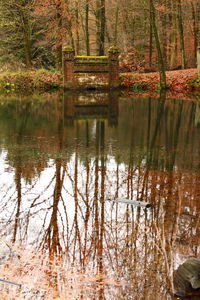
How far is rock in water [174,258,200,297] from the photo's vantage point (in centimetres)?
362

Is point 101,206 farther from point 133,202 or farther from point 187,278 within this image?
point 187,278

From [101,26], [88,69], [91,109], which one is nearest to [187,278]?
[91,109]

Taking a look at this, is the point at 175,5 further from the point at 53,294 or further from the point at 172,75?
the point at 53,294

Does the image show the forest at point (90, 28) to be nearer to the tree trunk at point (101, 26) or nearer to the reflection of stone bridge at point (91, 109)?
the tree trunk at point (101, 26)

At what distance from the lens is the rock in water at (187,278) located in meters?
3.62

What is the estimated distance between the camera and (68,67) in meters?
25.3

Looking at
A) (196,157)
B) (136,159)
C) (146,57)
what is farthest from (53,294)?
(146,57)

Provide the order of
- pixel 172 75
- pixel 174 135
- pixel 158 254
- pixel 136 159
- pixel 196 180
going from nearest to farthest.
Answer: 1. pixel 158 254
2. pixel 196 180
3. pixel 136 159
4. pixel 174 135
5. pixel 172 75

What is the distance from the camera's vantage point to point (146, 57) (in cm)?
3716

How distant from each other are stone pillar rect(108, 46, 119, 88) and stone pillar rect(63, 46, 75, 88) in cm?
237

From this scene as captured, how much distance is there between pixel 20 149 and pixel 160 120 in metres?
5.90

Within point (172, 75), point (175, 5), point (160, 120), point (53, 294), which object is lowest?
point (53, 294)

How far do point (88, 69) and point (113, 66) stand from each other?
5.33 ft

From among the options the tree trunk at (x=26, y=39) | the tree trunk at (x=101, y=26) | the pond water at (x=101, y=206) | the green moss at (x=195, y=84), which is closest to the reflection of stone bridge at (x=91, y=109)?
the pond water at (x=101, y=206)
